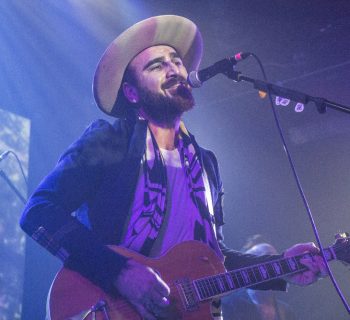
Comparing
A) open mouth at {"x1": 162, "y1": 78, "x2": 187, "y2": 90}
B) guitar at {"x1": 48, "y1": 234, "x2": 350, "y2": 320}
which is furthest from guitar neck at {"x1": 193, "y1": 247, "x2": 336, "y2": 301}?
open mouth at {"x1": 162, "y1": 78, "x2": 187, "y2": 90}

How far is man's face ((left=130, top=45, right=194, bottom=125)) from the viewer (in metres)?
3.04

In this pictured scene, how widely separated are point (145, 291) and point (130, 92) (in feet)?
6.21

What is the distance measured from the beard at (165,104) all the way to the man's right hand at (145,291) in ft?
4.79

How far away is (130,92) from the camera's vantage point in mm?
3322

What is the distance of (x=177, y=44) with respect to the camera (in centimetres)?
352

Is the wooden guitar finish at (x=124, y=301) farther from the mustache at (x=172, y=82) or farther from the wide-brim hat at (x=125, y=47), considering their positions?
the wide-brim hat at (x=125, y=47)

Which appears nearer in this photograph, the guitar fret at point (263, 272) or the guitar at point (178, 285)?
the guitar at point (178, 285)

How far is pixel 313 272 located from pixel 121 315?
1567mm

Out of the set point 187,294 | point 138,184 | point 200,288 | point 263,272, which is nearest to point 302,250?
point 263,272

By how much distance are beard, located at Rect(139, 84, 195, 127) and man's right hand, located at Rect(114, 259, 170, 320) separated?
1.46m

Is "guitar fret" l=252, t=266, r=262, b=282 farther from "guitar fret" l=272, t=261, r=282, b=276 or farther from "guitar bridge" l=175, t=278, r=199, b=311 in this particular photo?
"guitar bridge" l=175, t=278, r=199, b=311

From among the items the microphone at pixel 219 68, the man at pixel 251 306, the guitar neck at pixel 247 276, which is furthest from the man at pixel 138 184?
the man at pixel 251 306

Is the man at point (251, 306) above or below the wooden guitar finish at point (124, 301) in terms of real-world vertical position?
below

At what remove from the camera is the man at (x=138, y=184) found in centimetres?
204
